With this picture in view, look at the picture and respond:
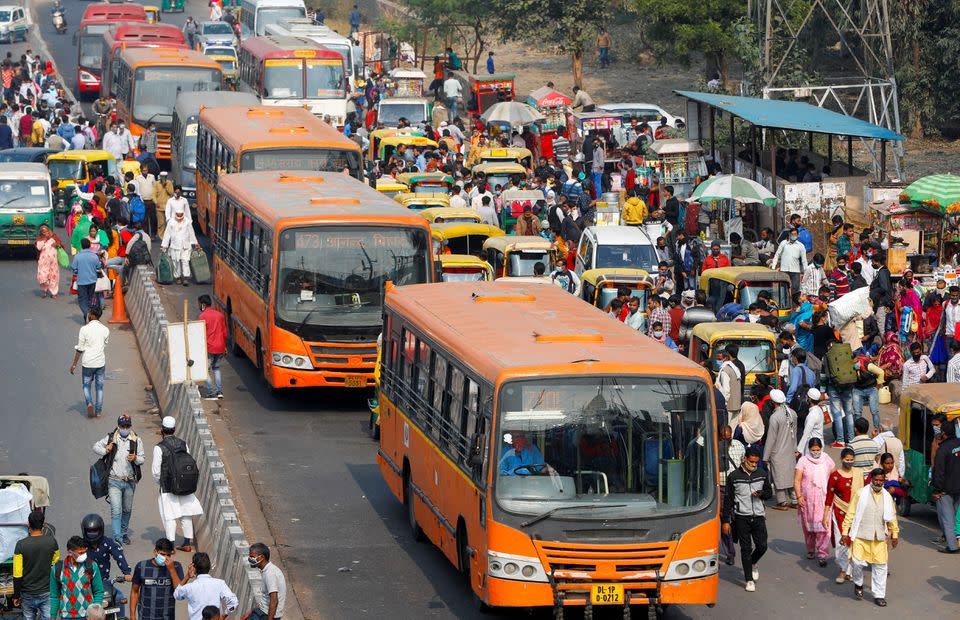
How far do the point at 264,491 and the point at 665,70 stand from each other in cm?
4547

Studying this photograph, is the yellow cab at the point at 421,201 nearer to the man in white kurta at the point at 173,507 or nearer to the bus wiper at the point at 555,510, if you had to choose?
the man in white kurta at the point at 173,507

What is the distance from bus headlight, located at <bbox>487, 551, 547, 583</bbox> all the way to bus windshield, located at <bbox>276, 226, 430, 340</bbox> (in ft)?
27.9

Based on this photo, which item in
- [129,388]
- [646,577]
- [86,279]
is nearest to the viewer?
[646,577]

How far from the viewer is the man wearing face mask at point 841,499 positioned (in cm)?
1531

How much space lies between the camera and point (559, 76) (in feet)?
206

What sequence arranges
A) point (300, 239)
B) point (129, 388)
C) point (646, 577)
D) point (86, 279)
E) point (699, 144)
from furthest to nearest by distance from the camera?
point (699, 144)
point (86, 279)
point (129, 388)
point (300, 239)
point (646, 577)

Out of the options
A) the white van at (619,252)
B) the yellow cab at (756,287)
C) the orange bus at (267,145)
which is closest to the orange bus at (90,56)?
the orange bus at (267,145)

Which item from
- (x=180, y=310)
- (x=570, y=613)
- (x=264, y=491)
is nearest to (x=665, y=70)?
(x=180, y=310)

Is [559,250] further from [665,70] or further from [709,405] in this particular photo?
[665,70]

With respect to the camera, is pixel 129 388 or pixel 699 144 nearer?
pixel 129 388

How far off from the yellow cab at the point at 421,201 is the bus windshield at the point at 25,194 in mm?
7278

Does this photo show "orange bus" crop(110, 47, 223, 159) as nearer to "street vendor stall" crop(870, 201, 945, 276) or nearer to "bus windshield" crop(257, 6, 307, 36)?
"street vendor stall" crop(870, 201, 945, 276)

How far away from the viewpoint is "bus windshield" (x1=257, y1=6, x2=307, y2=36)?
62031 mm

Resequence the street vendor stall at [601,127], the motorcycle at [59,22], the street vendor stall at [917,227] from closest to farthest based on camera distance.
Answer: the street vendor stall at [917,227] < the street vendor stall at [601,127] < the motorcycle at [59,22]
